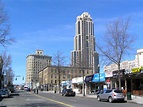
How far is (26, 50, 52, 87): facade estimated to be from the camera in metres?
139

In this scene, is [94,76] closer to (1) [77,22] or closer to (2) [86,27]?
(2) [86,27]

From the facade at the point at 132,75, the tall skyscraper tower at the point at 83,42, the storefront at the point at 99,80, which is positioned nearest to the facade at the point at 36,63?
the tall skyscraper tower at the point at 83,42

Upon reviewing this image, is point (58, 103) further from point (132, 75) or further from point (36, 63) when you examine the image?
point (36, 63)

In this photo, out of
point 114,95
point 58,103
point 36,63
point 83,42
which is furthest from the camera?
point 36,63

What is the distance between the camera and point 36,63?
490 ft

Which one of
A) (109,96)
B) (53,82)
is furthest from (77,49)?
(53,82)

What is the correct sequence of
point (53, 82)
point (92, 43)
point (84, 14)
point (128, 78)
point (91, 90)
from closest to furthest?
point (128, 78) < point (92, 43) < point (91, 90) < point (84, 14) < point (53, 82)

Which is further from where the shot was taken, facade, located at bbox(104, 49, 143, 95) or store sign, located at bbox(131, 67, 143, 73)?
facade, located at bbox(104, 49, 143, 95)

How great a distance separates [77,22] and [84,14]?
2880 mm

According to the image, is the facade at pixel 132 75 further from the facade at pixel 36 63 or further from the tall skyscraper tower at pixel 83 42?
the facade at pixel 36 63

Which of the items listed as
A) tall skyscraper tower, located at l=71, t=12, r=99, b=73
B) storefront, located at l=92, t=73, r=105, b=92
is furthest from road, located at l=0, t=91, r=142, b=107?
Answer: tall skyscraper tower, located at l=71, t=12, r=99, b=73

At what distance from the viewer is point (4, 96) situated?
4853 cm

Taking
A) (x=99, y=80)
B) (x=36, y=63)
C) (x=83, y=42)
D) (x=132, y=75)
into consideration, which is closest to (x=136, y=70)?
(x=132, y=75)

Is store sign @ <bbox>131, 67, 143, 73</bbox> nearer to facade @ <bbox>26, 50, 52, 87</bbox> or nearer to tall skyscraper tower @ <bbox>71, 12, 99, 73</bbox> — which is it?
tall skyscraper tower @ <bbox>71, 12, 99, 73</bbox>
